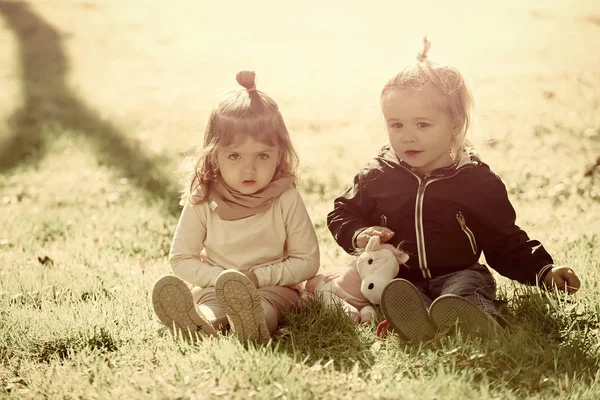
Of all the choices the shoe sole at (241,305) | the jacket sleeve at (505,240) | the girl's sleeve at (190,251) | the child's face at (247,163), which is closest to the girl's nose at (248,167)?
the child's face at (247,163)

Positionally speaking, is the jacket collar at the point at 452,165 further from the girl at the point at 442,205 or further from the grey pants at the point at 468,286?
the grey pants at the point at 468,286

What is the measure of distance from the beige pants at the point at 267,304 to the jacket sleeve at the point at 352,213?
0.41 m

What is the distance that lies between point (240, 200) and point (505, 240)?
1467mm

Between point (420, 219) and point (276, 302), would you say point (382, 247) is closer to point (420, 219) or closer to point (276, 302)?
point (420, 219)

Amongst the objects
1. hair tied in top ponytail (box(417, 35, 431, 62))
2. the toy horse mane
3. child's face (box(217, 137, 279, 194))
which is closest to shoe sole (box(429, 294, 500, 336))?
the toy horse mane

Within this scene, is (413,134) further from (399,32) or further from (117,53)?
(117,53)

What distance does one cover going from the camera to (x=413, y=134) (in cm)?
387

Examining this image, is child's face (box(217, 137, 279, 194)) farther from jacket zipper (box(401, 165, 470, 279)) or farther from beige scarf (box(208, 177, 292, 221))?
jacket zipper (box(401, 165, 470, 279))

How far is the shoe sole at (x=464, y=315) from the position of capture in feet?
10.7

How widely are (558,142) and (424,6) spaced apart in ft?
20.6

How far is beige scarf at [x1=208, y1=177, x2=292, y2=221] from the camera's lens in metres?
3.88

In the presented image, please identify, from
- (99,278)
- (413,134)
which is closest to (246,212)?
(413,134)

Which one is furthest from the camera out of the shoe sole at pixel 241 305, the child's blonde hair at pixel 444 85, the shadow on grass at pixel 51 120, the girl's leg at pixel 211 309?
the shadow on grass at pixel 51 120

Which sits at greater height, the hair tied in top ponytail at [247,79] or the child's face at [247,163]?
the hair tied in top ponytail at [247,79]
